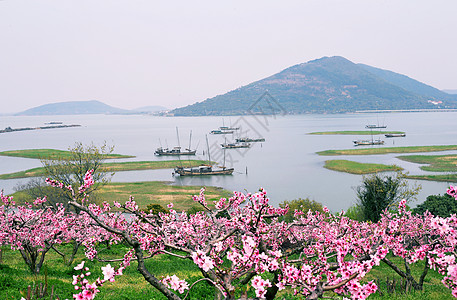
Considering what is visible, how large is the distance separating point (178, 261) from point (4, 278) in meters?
9.64

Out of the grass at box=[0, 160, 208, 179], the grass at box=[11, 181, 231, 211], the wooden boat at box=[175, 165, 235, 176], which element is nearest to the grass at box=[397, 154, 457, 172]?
the wooden boat at box=[175, 165, 235, 176]

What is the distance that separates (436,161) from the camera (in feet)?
200

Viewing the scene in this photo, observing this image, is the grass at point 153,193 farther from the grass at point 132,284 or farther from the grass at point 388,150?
the grass at point 388,150

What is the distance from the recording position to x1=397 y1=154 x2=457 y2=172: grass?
54188 millimetres

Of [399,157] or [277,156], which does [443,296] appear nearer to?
[399,157]

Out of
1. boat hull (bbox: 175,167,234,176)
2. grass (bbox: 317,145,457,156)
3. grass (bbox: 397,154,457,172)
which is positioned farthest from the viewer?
grass (bbox: 317,145,457,156)

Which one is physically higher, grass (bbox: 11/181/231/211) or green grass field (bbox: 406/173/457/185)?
grass (bbox: 11/181/231/211)

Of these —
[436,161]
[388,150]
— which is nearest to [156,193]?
[436,161]

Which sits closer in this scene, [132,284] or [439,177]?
[132,284]

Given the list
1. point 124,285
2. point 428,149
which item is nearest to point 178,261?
point 124,285

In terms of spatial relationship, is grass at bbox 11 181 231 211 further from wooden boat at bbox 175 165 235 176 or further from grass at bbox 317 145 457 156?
grass at bbox 317 145 457 156

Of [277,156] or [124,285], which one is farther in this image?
[277,156]

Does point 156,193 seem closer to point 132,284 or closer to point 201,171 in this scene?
point 201,171

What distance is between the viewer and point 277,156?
80500 mm
